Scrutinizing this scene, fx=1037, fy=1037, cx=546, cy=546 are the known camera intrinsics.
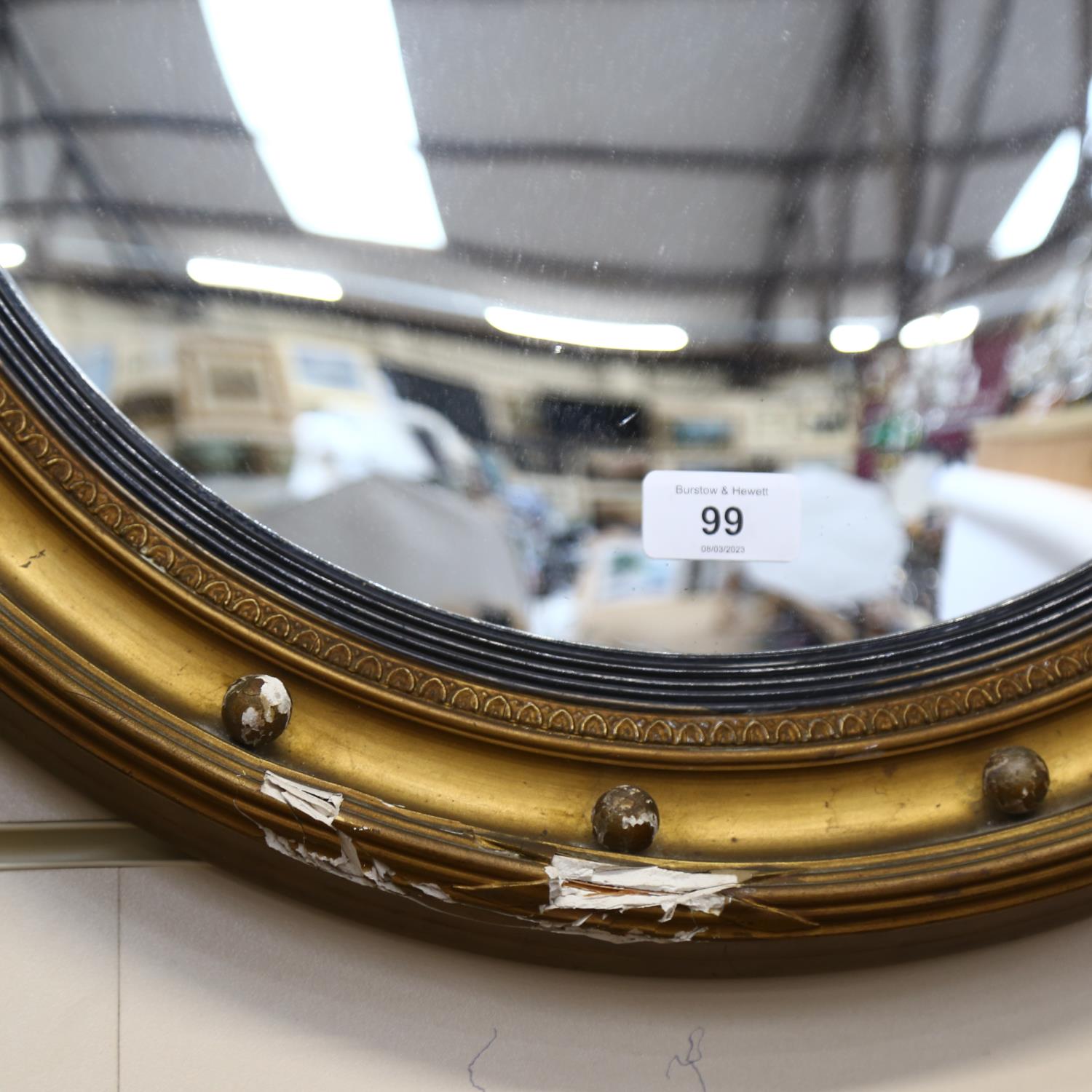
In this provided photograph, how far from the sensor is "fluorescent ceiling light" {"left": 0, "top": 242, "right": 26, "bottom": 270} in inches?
15.0

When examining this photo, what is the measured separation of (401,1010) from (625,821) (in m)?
0.12

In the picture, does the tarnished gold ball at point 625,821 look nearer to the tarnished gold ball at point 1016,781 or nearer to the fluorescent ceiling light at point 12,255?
the tarnished gold ball at point 1016,781

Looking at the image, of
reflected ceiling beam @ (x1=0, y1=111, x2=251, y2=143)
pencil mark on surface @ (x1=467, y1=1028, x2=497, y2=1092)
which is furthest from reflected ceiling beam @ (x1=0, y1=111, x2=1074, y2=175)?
pencil mark on surface @ (x1=467, y1=1028, x2=497, y2=1092)

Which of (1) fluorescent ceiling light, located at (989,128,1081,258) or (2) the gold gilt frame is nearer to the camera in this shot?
(2) the gold gilt frame

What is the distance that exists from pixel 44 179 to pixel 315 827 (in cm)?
26

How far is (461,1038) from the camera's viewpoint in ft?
1.33

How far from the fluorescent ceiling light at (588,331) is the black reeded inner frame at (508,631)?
12 centimetres

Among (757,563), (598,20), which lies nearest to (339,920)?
(757,563)

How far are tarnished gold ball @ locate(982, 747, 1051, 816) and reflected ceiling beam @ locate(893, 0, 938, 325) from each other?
7.5 inches

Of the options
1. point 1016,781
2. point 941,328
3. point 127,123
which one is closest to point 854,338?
point 941,328

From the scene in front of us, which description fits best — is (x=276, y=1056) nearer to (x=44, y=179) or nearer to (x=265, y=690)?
(x=265, y=690)

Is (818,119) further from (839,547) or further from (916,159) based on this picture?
(839,547)

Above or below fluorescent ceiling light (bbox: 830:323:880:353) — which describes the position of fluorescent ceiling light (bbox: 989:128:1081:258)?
above

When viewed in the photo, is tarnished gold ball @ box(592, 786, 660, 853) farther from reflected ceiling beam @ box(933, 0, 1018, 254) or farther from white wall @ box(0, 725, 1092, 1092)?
reflected ceiling beam @ box(933, 0, 1018, 254)
